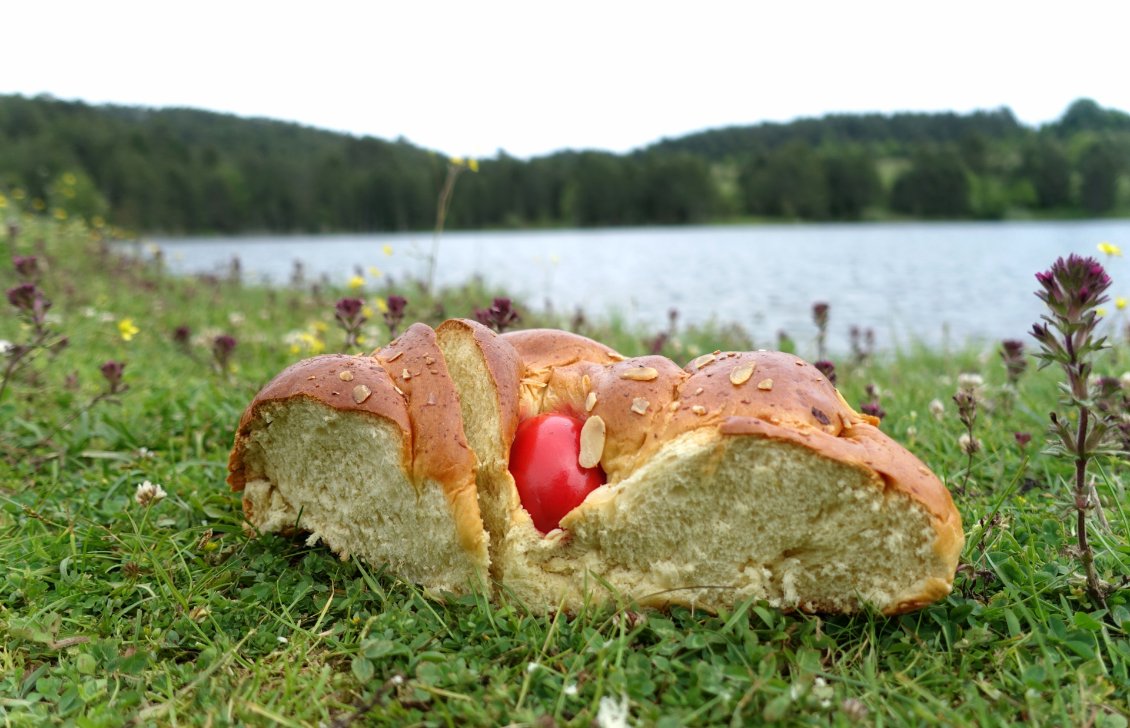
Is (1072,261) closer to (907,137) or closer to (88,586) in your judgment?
(88,586)

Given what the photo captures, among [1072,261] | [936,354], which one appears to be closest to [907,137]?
[936,354]

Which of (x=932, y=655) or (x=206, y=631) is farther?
(x=206, y=631)

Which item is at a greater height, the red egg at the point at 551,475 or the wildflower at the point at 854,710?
the red egg at the point at 551,475

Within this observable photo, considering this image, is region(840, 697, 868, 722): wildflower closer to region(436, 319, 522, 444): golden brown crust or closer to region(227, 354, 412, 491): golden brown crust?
region(436, 319, 522, 444): golden brown crust

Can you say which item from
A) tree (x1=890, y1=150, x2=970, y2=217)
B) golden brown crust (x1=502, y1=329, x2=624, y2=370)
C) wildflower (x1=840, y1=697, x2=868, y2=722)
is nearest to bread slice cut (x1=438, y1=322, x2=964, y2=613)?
golden brown crust (x1=502, y1=329, x2=624, y2=370)

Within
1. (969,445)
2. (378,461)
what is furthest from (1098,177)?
(378,461)

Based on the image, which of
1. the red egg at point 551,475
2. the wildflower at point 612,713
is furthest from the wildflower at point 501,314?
the wildflower at point 612,713

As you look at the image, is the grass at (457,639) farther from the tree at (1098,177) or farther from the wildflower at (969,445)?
the tree at (1098,177)
